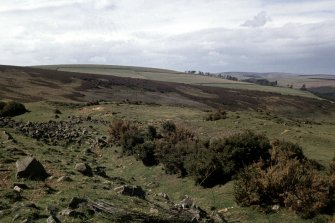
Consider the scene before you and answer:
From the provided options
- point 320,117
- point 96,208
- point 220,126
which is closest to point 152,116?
point 220,126

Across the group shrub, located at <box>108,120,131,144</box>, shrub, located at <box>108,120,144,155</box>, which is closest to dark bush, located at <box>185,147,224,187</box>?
shrub, located at <box>108,120,144,155</box>

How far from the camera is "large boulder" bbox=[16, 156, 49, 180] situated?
14.3 metres

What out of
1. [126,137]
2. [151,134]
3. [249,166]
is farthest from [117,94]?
[249,166]

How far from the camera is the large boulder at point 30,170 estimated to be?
564 inches

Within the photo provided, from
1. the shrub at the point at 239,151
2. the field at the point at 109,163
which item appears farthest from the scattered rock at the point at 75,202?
the shrub at the point at 239,151

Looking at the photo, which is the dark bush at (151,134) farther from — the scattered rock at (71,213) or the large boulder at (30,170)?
the scattered rock at (71,213)

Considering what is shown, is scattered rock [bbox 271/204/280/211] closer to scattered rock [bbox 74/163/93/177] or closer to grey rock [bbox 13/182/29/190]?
scattered rock [bbox 74/163/93/177]

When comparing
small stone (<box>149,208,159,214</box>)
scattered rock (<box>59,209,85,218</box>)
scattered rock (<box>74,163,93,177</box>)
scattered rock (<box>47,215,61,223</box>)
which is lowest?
scattered rock (<box>74,163,93,177</box>)

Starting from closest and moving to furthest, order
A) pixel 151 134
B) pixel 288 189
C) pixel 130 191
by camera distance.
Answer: pixel 130 191
pixel 288 189
pixel 151 134

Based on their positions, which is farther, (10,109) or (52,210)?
(10,109)

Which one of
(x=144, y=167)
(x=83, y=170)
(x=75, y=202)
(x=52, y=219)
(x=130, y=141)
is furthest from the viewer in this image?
(x=130, y=141)

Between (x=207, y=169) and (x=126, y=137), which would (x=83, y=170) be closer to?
(x=207, y=169)

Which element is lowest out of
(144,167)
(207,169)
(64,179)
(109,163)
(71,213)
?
(109,163)

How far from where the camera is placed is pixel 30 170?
1448 centimetres
